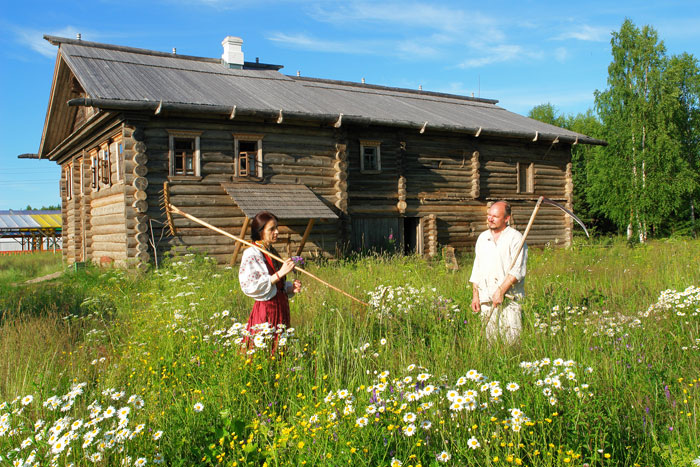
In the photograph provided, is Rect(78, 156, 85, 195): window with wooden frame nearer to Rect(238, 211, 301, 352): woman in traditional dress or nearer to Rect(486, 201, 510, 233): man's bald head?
Rect(238, 211, 301, 352): woman in traditional dress

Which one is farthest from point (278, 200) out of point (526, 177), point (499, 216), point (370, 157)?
point (526, 177)

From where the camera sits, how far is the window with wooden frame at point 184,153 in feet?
40.4

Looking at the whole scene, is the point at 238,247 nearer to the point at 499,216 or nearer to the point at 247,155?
the point at 247,155

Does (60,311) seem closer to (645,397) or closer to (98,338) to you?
(98,338)

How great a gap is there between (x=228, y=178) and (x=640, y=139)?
2075cm

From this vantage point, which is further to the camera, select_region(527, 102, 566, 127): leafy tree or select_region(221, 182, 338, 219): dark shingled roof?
select_region(527, 102, 566, 127): leafy tree

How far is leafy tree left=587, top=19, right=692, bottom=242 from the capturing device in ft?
79.3

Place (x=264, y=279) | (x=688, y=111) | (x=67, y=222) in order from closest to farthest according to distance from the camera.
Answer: (x=264, y=279) → (x=67, y=222) → (x=688, y=111)

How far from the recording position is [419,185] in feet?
52.3

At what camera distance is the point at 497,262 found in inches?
183

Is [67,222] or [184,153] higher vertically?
[184,153]

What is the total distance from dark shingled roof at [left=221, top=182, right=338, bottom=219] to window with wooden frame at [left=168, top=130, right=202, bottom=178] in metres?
0.83

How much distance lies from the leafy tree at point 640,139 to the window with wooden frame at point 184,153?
65.1ft

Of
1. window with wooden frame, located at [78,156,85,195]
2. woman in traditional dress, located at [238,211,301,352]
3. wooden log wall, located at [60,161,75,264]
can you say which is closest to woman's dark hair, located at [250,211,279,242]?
woman in traditional dress, located at [238,211,301,352]
